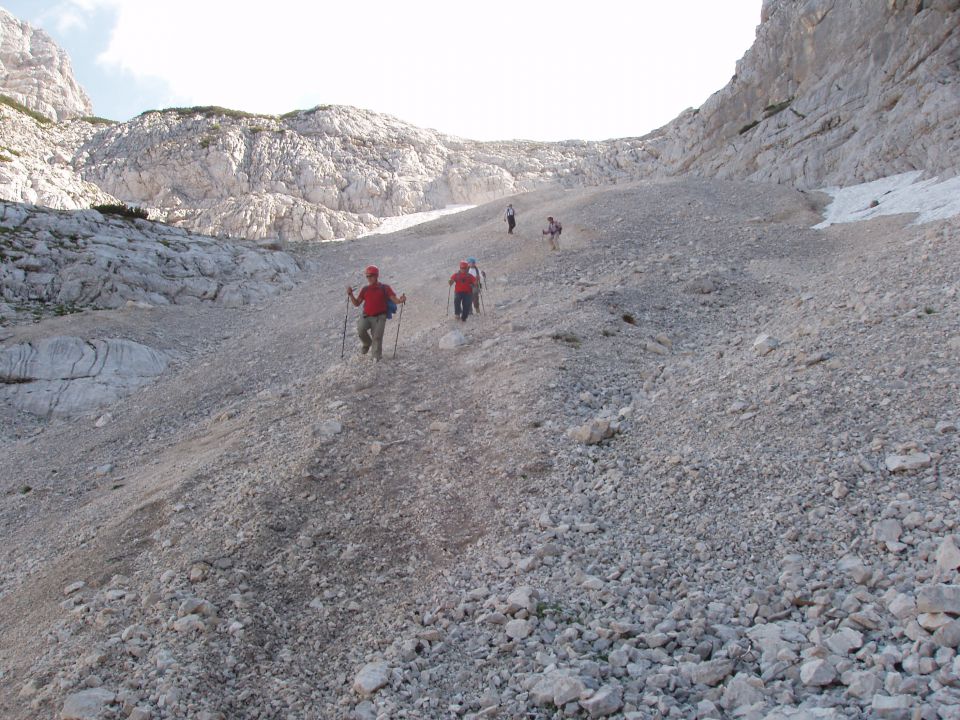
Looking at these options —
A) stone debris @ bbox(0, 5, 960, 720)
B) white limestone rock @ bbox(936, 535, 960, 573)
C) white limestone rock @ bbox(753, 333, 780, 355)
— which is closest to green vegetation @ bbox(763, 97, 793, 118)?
stone debris @ bbox(0, 5, 960, 720)

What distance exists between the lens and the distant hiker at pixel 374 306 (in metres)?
14.1

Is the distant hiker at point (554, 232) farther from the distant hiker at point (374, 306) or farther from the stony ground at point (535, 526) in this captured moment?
the distant hiker at point (374, 306)

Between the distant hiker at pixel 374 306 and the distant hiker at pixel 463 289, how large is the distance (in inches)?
118

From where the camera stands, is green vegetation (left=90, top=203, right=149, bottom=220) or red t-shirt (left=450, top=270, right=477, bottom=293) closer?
red t-shirt (left=450, top=270, right=477, bottom=293)

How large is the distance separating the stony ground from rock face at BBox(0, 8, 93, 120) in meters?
91.0

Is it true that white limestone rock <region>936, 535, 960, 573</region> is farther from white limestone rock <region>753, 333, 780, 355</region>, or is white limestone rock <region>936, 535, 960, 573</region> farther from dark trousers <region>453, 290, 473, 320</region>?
dark trousers <region>453, 290, 473, 320</region>

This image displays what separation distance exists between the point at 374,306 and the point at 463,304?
3.79 metres

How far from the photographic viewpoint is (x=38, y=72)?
91562 millimetres

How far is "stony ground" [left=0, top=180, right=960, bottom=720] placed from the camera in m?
5.78

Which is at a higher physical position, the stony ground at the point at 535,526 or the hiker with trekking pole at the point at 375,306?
the hiker with trekking pole at the point at 375,306

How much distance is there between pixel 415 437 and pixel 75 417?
10.4 meters

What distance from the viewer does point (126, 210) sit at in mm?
31875

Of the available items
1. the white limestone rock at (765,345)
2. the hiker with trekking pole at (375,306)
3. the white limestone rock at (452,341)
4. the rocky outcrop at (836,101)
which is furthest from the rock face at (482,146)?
the hiker with trekking pole at (375,306)

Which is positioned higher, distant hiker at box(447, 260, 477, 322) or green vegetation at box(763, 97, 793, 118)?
green vegetation at box(763, 97, 793, 118)
